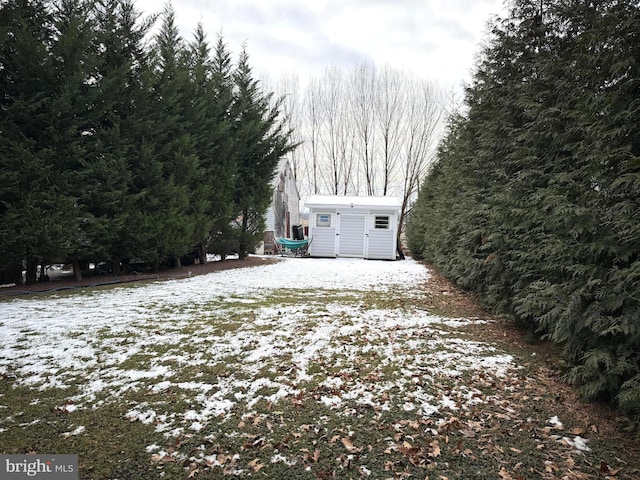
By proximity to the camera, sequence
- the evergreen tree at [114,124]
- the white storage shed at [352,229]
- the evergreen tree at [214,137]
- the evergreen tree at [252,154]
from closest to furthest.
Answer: the evergreen tree at [114,124] → the evergreen tree at [214,137] → the evergreen tree at [252,154] → the white storage shed at [352,229]

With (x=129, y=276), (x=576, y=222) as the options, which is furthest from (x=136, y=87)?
(x=576, y=222)

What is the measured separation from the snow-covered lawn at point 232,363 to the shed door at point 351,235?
1042cm

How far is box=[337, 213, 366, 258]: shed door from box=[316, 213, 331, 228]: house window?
1.95 feet

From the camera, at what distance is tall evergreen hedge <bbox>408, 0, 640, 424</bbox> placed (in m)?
2.48

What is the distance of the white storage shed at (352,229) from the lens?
16.2 metres

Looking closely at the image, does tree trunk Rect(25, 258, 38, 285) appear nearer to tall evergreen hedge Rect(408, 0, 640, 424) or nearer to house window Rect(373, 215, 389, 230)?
tall evergreen hedge Rect(408, 0, 640, 424)

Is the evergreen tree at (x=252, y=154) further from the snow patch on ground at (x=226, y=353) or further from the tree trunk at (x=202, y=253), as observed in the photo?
the snow patch on ground at (x=226, y=353)

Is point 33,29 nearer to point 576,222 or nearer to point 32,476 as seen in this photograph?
point 32,476

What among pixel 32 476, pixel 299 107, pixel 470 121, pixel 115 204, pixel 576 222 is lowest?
pixel 32 476

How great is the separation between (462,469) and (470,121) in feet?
20.0

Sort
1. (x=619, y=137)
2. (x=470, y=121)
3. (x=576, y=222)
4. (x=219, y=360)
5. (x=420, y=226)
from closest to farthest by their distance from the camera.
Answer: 1. (x=619, y=137)
2. (x=576, y=222)
3. (x=219, y=360)
4. (x=470, y=121)
5. (x=420, y=226)

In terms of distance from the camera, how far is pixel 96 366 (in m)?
3.34

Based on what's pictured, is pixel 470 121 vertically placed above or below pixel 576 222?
above

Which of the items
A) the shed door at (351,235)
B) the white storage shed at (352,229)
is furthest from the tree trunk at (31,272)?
the shed door at (351,235)
